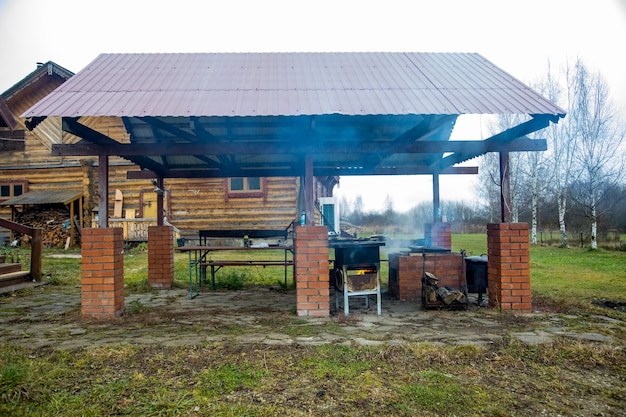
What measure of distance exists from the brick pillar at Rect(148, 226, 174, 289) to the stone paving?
1.70 meters

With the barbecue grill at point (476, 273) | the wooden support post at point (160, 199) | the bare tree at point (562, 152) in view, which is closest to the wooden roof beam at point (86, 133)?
the wooden support post at point (160, 199)

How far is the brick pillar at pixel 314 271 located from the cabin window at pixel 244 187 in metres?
11.1

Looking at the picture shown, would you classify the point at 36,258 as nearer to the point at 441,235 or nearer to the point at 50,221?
the point at 441,235

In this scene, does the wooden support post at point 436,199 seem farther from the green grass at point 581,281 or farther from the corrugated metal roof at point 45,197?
the corrugated metal roof at point 45,197

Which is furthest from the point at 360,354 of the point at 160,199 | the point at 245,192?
the point at 245,192

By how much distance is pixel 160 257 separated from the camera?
27.3 ft

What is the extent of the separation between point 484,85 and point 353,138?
243 centimetres

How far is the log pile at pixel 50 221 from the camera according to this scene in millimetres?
17750

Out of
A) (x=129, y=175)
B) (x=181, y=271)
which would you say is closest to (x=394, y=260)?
(x=129, y=175)

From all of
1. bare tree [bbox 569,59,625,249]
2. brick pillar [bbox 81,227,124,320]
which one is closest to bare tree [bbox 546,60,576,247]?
bare tree [bbox 569,59,625,249]

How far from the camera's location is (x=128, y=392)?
3.13 m

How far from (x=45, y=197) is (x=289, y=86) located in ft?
53.3

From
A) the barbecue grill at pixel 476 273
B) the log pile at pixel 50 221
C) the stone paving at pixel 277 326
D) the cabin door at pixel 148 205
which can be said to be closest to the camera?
the stone paving at pixel 277 326

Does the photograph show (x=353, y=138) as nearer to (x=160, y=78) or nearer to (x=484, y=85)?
(x=484, y=85)
